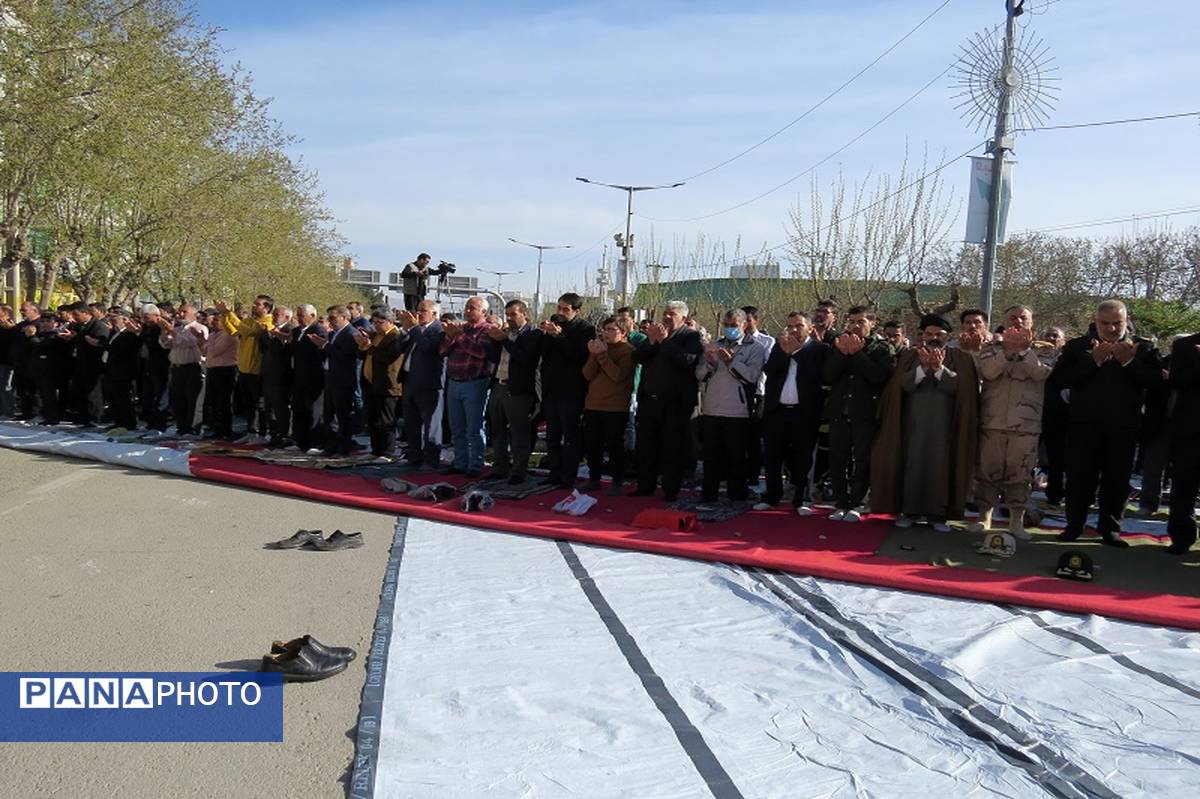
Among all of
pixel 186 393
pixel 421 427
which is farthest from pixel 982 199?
pixel 186 393

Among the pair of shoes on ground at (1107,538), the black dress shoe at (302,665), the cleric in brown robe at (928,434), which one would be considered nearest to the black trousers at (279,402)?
the cleric in brown robe at (928,434)

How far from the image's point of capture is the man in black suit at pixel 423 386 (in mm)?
10086

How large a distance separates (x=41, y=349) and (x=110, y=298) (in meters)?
9.31

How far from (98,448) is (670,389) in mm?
6602

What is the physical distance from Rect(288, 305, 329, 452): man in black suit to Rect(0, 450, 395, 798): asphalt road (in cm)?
222

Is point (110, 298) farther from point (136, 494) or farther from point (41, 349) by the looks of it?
point (136, 494)

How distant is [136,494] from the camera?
28.1 ft

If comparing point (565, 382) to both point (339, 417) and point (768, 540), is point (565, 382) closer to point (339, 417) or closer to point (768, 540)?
point (768, 540)

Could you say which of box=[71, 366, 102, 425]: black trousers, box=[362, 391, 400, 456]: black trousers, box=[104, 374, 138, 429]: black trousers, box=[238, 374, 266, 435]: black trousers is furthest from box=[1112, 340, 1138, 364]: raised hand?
box=[71, 366, 102, 425]: black trousers

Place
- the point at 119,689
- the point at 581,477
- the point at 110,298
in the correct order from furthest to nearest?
the point at 110,298
the point at 581,477
the point at 119,689

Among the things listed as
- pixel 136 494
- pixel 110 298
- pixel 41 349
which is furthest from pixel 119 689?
pixel 110 298

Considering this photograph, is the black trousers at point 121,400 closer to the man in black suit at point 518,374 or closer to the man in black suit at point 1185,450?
the man in black suit at point 518,374

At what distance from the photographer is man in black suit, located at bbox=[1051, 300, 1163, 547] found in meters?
6.81

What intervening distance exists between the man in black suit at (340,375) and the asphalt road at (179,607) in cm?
207
